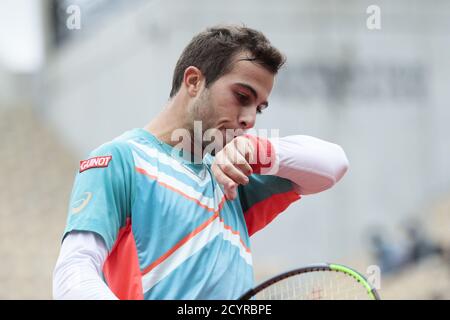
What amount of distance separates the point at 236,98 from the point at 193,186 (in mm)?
310

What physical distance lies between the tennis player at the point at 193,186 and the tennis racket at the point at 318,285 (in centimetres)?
10

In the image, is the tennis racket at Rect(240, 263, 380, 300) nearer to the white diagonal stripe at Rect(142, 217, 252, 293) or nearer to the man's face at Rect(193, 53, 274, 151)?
the white diagonal stripe at Rect(142, 217, 252, 293)

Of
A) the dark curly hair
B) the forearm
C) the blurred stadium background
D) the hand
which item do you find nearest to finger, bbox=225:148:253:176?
the hand

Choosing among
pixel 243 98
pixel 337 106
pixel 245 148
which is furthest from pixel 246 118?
pixel 337 106

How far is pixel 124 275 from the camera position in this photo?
2.57m

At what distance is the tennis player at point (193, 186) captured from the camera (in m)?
2.47

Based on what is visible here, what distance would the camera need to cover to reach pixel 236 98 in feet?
9.15

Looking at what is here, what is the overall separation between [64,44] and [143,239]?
16147mm

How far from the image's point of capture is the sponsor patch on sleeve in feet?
8.30

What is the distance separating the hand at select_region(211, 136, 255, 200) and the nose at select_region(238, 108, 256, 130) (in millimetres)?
176

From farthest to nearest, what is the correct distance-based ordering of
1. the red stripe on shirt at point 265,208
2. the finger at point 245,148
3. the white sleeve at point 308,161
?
1. the red stripe on shirt at point 265,208
2. the white sleeve at point 308,161
3. the finger at point 245,148

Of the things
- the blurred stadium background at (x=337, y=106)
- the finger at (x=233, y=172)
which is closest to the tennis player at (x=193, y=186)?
the finger at (x=233, y=172)

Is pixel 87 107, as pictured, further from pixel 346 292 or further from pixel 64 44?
pixel 346 292

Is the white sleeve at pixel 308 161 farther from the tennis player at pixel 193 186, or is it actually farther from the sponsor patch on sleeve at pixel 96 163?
the sponsor patch on sleeve at pixel 96 163
